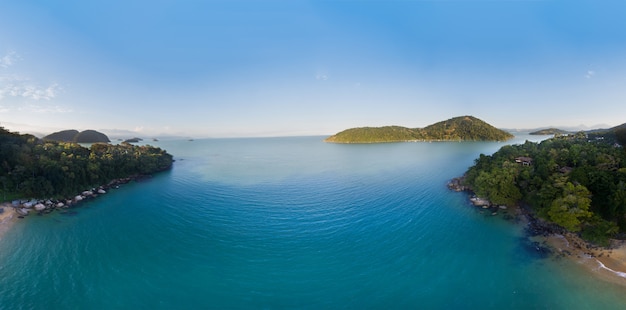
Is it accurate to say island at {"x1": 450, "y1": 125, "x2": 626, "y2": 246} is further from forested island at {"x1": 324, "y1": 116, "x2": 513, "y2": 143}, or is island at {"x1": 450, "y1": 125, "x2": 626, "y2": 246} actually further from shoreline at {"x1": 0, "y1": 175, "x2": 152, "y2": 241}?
forested island at {"x1": 324, "y1": 116, "x2": 513, "y2": 143}

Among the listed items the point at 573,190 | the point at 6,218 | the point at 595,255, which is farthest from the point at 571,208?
the point at 6,218

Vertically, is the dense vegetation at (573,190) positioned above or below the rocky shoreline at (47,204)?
above

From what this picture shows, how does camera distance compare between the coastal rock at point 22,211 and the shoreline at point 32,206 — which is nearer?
the shoreline at point 32,206

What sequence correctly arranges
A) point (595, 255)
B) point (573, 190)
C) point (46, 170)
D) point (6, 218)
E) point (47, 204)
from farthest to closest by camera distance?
point (46, 170)
point (47, 204)
point (6, 218)
point (573, 190)
point (595, 255)

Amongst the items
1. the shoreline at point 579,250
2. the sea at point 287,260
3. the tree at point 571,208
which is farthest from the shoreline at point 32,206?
the tree at point 571,208

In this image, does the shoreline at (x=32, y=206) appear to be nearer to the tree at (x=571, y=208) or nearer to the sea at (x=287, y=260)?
the sea at (x=287, y=260)

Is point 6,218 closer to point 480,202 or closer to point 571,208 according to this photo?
point 480,202
